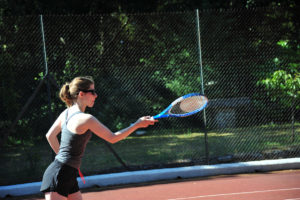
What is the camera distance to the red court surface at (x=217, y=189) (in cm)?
590

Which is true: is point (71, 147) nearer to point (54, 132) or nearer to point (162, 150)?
point (54, 132)

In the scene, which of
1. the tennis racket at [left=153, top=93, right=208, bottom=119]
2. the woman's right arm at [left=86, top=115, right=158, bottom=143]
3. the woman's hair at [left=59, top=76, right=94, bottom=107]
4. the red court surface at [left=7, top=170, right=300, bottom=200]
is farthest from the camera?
the red court surface at [left=7, top=170, right=300, bottom=200]

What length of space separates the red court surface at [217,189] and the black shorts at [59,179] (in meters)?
3.11

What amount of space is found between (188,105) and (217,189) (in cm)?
258

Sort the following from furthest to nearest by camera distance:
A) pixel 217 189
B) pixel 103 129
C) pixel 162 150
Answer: pixel 162 150 → pixel 217 189 → pixel 103 129

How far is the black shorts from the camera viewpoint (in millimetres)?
3080

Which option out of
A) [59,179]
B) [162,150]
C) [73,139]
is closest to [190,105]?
[73,139]

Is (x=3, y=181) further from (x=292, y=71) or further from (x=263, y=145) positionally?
(x=292, y=71)

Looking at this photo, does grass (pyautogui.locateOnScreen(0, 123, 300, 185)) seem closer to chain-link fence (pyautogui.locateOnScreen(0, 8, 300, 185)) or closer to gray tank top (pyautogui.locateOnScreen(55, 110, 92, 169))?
chain-link fence (pyautogui.locateOnScreen(0, 8, 300, 185))

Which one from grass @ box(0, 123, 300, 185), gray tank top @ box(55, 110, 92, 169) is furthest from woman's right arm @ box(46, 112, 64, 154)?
grass @ box(0, 123, 300, 185)

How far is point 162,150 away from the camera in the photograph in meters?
9.40

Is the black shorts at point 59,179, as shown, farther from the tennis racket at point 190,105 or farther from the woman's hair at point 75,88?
the tennis racket at point 190,105

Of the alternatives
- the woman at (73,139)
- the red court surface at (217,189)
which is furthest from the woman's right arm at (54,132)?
the red court surface at (217,189)

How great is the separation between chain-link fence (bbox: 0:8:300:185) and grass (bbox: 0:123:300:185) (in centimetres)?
3
